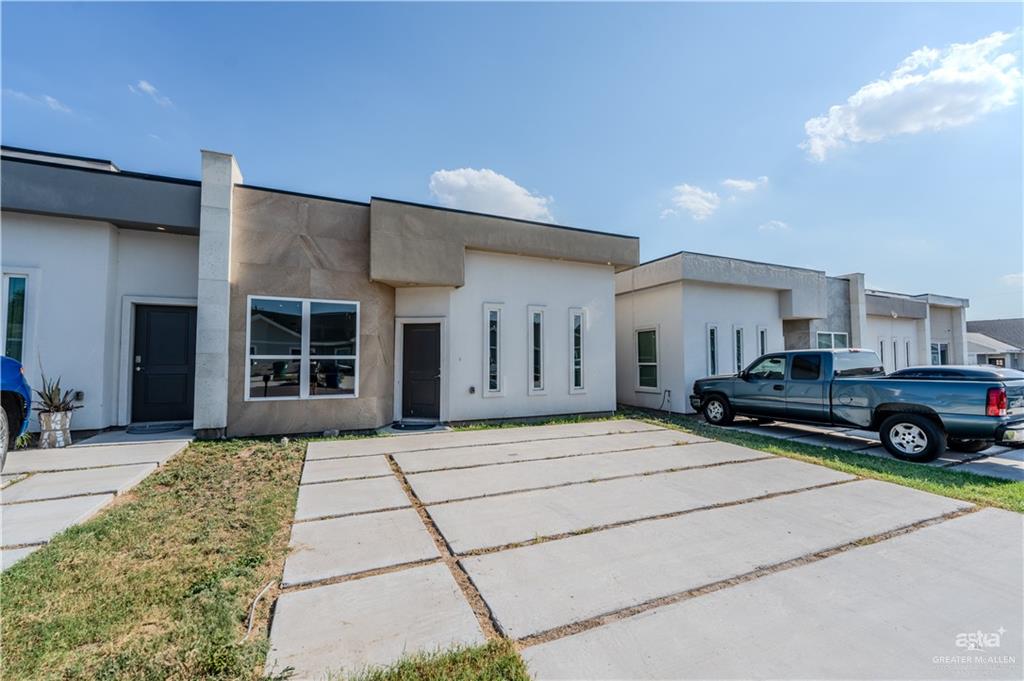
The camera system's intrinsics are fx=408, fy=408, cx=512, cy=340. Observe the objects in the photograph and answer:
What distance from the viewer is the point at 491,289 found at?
31.5 ft

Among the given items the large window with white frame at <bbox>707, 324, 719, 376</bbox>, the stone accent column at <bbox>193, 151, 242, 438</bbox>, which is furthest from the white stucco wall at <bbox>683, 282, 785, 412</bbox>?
the stone accent column at <bbox>193, 151, 242, 438</bbox>

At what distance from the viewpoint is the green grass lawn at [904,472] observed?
461 centimetres

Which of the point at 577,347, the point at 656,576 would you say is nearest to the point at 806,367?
the point at 577,347

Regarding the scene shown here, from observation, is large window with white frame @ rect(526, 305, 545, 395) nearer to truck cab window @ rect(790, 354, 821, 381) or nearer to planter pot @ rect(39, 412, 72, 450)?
truck cab window @ rect(790, 354, 821, 381)

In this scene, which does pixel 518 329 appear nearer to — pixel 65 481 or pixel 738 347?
pixel 738 347

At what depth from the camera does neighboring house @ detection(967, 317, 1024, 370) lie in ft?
89.5

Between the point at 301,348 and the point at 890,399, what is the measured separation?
33.7 feet

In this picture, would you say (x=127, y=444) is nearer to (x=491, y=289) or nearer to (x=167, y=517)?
(x=167, y=517)

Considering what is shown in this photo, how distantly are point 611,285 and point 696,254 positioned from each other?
257cm

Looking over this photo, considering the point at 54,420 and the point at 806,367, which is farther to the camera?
the point at 806,367

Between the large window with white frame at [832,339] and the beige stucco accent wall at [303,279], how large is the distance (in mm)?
13921

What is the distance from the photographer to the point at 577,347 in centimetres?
1043

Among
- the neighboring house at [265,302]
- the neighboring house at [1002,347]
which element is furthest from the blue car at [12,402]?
the neighboring house at [1002,347]

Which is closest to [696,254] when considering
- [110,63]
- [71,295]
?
[110,63]
